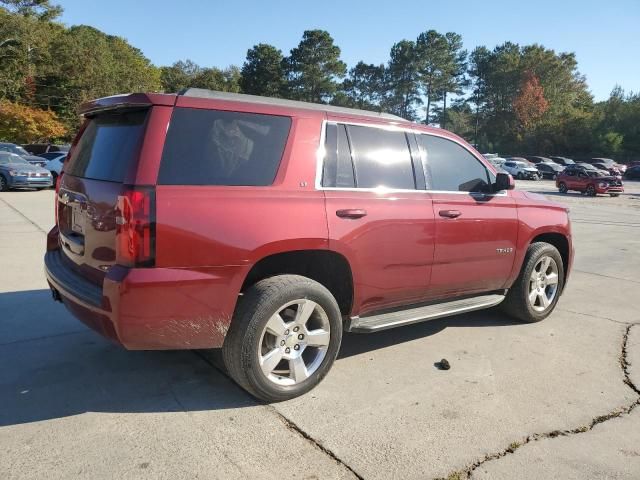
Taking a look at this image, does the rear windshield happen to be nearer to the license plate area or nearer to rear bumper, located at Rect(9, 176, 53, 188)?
the license plate area

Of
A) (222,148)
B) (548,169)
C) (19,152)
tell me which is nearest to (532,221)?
(222,148)

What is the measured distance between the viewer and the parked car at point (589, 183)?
27.3 m

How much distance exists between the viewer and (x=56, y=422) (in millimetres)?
3094

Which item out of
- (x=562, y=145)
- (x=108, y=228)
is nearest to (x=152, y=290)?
(x=108, y=228)

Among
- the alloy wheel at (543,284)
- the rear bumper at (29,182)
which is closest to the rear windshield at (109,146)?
the alloy wheel at (543,284)

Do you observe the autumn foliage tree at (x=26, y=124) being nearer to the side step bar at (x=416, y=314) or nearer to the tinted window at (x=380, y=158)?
the tinted window at (x=380, y=158)

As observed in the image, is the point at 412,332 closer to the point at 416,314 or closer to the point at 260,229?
the point at 416,314

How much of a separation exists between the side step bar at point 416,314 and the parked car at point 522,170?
39561 millimetres

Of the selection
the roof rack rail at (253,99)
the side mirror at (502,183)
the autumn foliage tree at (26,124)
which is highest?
the autumn foliage tree at (26,124)

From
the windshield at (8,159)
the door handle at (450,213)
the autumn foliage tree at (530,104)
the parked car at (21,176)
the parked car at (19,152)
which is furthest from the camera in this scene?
the autumn foliage tree at (530,104)

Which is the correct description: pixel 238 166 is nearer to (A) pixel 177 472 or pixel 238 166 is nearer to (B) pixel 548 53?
(A) pixel 177 472

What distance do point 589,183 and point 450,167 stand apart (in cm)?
2689

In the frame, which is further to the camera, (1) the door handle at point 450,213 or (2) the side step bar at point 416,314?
(1) the door handle at point 450,213

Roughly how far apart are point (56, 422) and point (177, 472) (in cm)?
93
